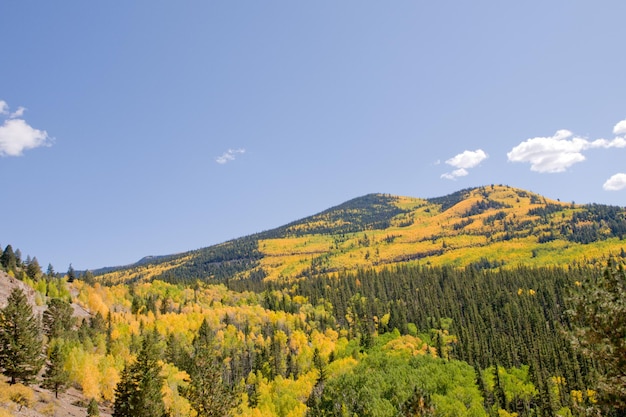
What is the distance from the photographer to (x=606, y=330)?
22766 mm

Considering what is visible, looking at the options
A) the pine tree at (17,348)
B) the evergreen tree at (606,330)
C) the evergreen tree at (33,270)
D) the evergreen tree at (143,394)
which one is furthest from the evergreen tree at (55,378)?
the evergreen tree at (33,270)

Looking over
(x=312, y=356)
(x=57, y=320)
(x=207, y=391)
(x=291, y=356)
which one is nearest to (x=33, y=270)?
(x=57, y=320)

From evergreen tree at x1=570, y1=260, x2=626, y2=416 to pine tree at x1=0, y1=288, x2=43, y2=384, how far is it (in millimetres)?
70041

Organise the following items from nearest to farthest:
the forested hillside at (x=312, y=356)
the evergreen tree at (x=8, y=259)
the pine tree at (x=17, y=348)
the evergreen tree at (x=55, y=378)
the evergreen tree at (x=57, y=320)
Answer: the pine tree at (x=17, y=348) < the evergreen tree at (x=55, y=378) < the forested hillside at (x=312, y=356) < the evergreen tree at (x=57, y=320) < the evergreen tree at (x=8, y=259)

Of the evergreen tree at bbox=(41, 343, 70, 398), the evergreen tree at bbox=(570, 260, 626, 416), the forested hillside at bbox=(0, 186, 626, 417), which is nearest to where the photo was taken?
the evergreen tree at bbox=(570, 260, 626, 416)

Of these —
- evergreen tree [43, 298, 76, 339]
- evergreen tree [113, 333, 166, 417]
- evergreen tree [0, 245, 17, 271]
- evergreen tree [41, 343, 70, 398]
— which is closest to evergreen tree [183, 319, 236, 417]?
→ evergreen tree [113, 333, 166, 417]

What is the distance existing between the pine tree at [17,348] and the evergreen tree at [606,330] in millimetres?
70041

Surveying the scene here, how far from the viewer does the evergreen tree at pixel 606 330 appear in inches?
866

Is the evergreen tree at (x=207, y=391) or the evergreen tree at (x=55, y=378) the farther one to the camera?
the evergreen tree at (x=55, y=378)

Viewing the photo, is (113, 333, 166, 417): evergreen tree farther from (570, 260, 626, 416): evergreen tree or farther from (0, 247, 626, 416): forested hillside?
(570, 260, 626, 416): evergreen tree

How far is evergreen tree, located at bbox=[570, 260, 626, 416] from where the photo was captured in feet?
72.2

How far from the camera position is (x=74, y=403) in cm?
7175

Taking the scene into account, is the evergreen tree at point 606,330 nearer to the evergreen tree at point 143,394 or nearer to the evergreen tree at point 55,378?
the evergreen tree at point 143,394

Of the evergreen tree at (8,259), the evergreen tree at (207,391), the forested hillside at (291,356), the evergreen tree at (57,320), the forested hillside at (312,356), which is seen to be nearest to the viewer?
the evergreen tree at (207,391)
